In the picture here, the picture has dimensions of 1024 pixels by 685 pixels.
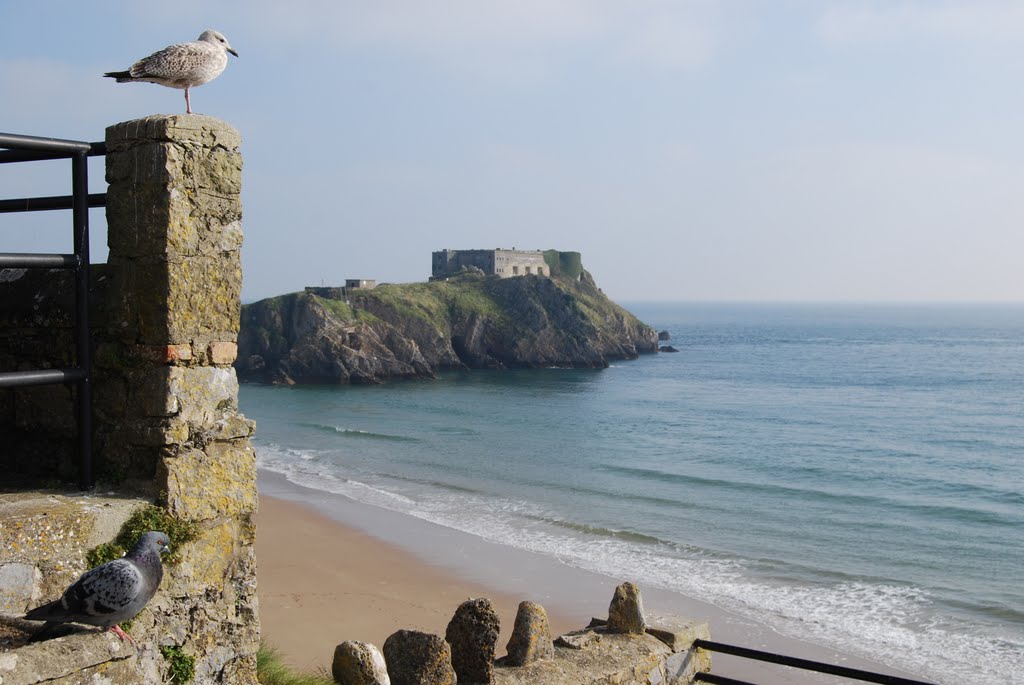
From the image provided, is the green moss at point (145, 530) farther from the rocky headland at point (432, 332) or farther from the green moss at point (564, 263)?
the green moss at point (564, 263)

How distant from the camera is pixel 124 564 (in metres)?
3.21

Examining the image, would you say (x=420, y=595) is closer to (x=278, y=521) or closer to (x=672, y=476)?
(x=278, y=521)

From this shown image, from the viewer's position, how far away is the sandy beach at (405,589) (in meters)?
14.0

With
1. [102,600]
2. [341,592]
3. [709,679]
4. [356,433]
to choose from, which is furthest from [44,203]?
[356,433]

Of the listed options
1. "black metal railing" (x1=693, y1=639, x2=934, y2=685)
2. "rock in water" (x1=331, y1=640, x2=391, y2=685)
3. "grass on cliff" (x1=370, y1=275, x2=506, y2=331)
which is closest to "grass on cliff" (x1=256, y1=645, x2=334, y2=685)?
"rock in water" (x1=331, y1=640, x2=391, y2=685)

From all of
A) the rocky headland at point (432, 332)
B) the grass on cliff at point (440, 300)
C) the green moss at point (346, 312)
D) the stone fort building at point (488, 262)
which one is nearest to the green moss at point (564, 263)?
the stone fort building at point (488, 262)

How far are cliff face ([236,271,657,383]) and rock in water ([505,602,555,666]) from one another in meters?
59.1

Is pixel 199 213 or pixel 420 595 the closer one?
pixel 199 213

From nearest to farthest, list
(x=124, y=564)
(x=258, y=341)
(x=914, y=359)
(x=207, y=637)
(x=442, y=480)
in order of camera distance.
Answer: (x=124, y=564) < (x=207, y=637) < (x=442, y=480) < (x=258, y=341) < (x=914, y=359)

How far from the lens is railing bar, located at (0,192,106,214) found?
165 inches

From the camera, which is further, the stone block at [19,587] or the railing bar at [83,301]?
the railing bar at [83,301]

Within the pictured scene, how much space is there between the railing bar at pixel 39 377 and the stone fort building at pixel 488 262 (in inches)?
3714

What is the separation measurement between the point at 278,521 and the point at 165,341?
64.5 feet

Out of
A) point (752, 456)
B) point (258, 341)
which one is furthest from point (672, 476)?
point (258, 341)
